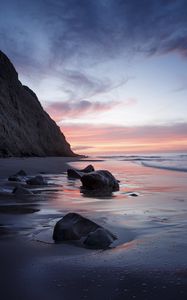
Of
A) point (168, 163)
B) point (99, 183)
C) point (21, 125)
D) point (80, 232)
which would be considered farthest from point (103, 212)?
point (21, 125)

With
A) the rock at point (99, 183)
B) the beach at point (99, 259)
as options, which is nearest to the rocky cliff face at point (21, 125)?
the rock at point (99, 183)

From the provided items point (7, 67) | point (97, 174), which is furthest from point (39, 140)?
point (97, 174)

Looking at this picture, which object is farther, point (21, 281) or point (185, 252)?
point (185, 252)

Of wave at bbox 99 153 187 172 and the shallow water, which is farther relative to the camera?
wave at bbox 99 153 187 172

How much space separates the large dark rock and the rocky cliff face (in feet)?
95.0

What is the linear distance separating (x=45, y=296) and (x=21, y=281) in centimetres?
27

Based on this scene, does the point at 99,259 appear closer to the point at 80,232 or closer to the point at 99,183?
the point at 80,232

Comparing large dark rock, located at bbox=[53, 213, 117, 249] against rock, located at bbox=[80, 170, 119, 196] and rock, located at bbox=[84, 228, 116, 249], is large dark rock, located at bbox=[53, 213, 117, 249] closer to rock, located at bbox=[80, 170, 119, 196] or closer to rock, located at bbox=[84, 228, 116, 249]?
rock, located at bbox=[84, 228, 116, 249]

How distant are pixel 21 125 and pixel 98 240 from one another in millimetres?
42192

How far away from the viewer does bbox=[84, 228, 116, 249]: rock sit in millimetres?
2924

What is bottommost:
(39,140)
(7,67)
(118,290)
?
(118,290)

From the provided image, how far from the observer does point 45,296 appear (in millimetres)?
1894

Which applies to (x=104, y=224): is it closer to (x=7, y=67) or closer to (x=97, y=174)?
(x=97, y=174)

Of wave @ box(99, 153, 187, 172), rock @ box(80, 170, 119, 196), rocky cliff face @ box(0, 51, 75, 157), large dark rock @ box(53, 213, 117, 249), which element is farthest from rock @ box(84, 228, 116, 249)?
rocky cliff face @ box(0, 51, 75, 157)
